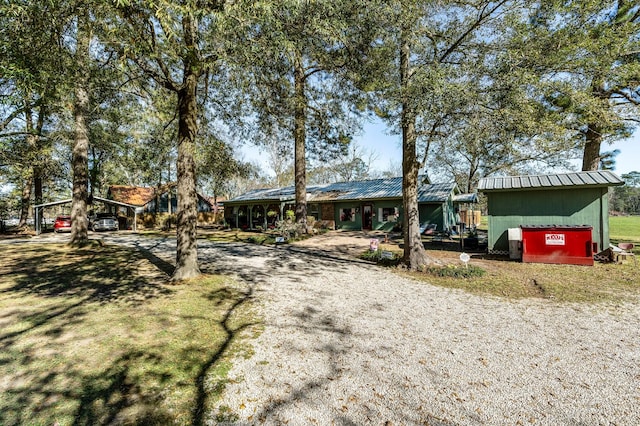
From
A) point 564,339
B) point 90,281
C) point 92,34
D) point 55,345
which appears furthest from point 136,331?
point 564,339

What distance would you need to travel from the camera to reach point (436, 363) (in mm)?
3789

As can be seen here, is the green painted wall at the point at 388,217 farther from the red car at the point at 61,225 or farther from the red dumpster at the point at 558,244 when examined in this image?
the red car at the point at 61,225

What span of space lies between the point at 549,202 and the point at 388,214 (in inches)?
437

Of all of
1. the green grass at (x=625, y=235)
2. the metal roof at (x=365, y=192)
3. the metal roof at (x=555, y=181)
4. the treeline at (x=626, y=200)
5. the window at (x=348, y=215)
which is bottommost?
the green grass at (x=625, y=235)

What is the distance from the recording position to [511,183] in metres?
11.2

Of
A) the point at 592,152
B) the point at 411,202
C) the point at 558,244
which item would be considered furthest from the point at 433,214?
the point at 411,202

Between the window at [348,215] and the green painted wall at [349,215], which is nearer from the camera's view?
the green painted wall at [349,215]

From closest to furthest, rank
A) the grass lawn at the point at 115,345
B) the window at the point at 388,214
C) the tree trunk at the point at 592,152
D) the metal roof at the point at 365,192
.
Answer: the grass lawn at the point at 115,345, the tree trunk at the point at 592,152, the metal roof at the point at 365,192, the window at the point at 388,214

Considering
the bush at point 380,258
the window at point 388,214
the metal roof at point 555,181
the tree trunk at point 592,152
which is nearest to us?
the metal roof at point 555,181

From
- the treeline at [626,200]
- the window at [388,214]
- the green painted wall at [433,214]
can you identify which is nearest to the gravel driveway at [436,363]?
the green painted wall at [433,214]

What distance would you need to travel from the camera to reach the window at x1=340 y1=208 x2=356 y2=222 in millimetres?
22734

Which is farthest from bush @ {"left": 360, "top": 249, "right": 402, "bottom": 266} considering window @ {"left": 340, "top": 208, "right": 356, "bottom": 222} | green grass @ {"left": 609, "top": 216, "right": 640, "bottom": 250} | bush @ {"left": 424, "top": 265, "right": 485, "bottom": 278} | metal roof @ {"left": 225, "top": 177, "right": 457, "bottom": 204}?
window @ {"left": 340, "top": 208, "right": 356, "bottom": 222}

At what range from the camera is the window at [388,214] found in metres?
21.0

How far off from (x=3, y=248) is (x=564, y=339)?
714 inches
